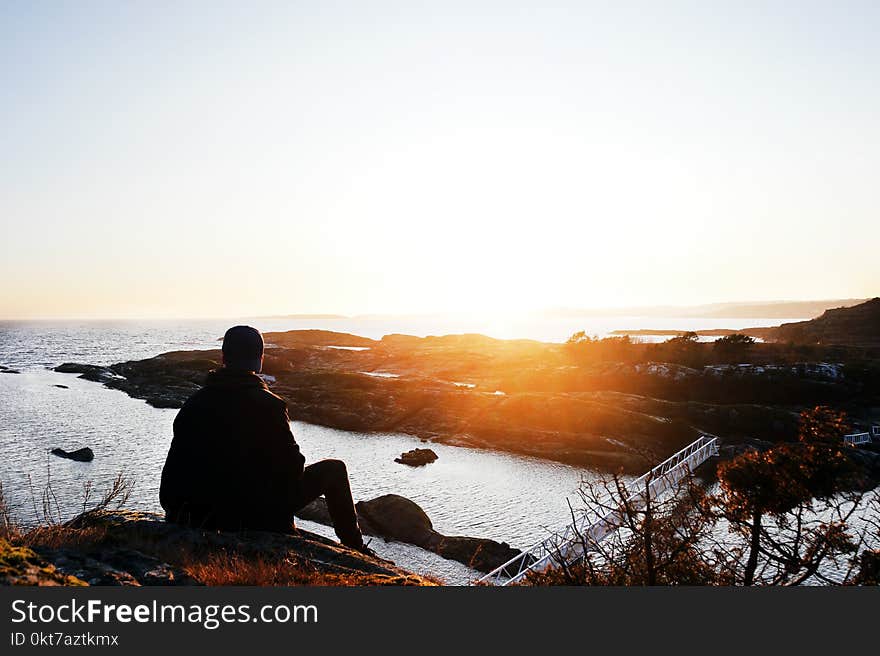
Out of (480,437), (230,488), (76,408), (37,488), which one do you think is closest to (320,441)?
(480,437)

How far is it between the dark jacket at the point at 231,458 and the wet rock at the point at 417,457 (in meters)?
36.5

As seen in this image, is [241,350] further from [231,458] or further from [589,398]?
[589,398]

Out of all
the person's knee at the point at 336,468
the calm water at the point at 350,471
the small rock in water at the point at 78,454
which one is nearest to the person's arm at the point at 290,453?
the person's knee at the point at 336,468

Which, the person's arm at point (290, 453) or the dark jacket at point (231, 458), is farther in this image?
the person's arm at point (290, 453)

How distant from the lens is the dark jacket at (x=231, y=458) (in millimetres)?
5145

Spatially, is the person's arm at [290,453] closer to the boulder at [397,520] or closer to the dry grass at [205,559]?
the dry grass at [205,559]

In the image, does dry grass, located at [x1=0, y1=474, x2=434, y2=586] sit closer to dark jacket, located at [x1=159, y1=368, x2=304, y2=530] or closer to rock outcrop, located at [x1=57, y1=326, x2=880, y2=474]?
dark jacket, located at [x1=159, y1=368, x2=304, y2=530]

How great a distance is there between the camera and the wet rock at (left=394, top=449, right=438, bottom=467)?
41281mm

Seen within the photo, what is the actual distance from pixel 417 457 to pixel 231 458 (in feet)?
124

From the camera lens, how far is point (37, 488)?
28.6 m

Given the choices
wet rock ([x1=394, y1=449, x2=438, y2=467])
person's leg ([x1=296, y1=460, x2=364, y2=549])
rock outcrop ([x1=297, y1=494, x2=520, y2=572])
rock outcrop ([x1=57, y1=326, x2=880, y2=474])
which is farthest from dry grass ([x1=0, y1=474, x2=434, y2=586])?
rock outcrop ([x1=57, y1=326, x2=880, y2=474])

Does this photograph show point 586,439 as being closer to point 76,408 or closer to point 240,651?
point 240,651

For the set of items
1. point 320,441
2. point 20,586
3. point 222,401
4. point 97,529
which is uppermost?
point 222,401

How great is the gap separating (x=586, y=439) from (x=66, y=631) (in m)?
45.9
